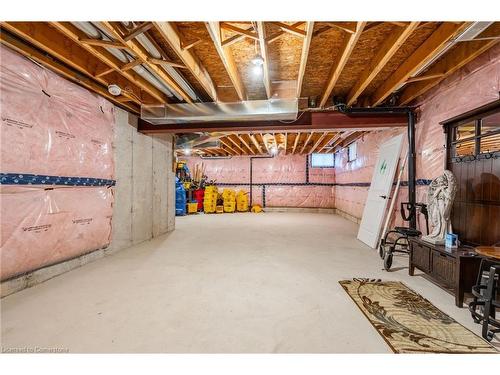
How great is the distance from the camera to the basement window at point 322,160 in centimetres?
1041

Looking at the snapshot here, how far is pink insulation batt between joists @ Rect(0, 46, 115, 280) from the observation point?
2.43 meters

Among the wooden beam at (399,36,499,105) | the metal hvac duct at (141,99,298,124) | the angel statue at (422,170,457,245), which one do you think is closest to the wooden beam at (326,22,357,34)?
the wooden beam at (399,36,499,105)

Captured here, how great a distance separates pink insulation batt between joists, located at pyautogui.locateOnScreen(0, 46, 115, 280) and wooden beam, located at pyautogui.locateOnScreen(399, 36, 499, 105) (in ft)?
15.3

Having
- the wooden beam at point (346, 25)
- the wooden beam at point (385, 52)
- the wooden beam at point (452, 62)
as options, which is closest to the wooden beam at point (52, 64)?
the wooden beam at point (346, 25)

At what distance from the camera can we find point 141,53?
2.53 m

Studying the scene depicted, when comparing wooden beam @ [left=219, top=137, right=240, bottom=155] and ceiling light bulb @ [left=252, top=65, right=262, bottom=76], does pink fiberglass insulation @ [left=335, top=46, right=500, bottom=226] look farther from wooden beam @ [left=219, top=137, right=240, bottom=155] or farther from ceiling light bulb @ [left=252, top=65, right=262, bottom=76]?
wooden beam @ [left=219, top=137, right=240, bottom=155]

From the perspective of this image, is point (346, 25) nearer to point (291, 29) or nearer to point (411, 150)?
point (291, 29)

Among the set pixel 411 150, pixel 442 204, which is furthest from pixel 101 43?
pixel 411 150

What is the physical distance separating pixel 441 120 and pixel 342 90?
1.49m

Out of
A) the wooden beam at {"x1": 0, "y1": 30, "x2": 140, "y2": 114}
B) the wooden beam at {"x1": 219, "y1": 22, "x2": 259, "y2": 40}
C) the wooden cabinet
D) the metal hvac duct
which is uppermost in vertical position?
the wooden beam at {"x1": 219, "y1": 22, "x2": 259, "y2": 40}

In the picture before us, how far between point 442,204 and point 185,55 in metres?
3.28

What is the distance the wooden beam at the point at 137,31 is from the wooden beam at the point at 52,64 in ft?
3.73

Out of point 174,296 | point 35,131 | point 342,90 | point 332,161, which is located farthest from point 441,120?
point 332,161
